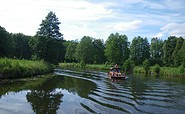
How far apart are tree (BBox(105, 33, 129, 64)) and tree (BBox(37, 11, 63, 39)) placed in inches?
1567

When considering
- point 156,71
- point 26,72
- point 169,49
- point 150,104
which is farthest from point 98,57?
point 150,104

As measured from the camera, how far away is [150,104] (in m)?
18.0

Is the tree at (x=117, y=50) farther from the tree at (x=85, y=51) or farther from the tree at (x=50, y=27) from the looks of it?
the tree at (x=50, y=27)

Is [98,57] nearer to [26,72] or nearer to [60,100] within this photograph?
[26,72]

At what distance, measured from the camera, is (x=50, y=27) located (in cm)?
5803

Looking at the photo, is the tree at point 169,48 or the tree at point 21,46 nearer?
the tree at point 169,48

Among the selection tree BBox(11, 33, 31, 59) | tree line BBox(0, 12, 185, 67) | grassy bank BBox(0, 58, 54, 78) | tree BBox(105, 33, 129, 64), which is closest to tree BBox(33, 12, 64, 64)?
tree line BBox(0, 12, 185, 67)

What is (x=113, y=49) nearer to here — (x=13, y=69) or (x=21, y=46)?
(x=21, y=46)

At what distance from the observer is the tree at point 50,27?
57250mm

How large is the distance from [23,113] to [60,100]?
468cm

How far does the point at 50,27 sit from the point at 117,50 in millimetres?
42601

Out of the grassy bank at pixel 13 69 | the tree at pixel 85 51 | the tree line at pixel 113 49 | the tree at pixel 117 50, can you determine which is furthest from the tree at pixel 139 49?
the grassy bank at pixel 13 69

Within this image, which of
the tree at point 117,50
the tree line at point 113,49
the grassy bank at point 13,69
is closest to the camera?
the grassy bank at point 13,69

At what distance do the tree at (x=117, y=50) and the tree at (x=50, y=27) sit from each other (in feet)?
131
